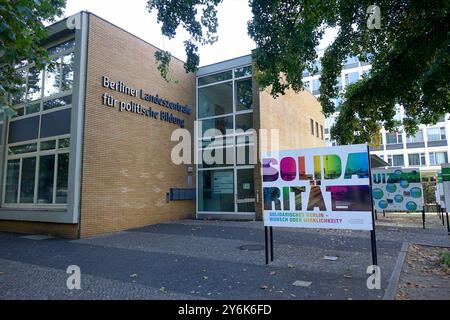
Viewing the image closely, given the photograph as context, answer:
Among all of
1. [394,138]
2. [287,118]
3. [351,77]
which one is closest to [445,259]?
[287,118]

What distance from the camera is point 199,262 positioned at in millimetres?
7461

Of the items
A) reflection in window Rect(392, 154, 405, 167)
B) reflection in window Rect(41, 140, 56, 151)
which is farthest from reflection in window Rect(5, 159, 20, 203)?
reflection in window Rect(392, 154, 405, 167)

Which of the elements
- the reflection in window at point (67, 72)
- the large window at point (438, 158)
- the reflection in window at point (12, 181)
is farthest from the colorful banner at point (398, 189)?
the large window at point (438, 158)

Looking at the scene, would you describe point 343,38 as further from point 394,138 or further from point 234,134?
point 394,138

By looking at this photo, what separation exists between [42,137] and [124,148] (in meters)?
3.18

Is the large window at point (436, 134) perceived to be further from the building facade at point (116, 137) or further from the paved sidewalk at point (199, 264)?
the paved sidewalk at point (199, 264)

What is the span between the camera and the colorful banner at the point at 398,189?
13.5 meters

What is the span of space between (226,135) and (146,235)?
7.16 m

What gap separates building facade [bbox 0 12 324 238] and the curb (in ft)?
26.4

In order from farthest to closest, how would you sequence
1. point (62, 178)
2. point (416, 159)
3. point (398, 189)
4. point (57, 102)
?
1. point (416, 159)
2. point (398, 189)
3. point (57, 102)
4. point (62, 178)

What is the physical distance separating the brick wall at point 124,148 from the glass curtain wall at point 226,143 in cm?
148

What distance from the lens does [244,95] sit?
16.8 metres

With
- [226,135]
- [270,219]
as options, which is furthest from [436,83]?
[226,135]

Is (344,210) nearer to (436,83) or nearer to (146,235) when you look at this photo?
(436,83)
